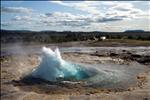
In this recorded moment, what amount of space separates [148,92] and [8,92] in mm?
7267

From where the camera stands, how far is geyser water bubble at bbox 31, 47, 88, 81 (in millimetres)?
22578

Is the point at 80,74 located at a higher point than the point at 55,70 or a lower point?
lower

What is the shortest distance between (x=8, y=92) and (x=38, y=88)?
185cm

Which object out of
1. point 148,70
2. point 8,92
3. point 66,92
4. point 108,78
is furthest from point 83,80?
point 148,70

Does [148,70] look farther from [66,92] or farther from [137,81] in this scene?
[66,92]

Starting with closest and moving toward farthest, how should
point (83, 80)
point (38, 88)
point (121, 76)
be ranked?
1. point (38, 88)
2. point (83, 80)
3. point (121, 76)

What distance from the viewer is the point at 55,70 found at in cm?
2338

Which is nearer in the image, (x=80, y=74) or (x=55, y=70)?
(x=80, y=74)

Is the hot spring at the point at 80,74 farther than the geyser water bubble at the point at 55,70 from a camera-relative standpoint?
No

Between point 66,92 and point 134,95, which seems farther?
point 66,92

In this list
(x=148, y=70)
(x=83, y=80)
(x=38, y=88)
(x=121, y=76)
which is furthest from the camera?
(x=148, y=70)

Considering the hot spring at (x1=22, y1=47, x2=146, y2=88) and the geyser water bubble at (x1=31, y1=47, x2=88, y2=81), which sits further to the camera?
the geyser water bubble at (x1=31, y1=47, x2=88, y2=81)

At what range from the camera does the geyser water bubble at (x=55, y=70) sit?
22.6 metres

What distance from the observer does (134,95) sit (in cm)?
1695
